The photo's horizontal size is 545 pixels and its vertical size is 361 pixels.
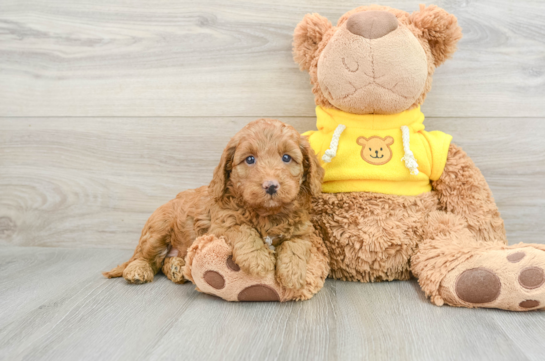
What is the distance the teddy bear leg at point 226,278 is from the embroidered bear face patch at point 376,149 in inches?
18.0

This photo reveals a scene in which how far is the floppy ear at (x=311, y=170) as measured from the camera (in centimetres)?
129

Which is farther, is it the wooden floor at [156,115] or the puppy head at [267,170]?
the wooden floor at [156,115]

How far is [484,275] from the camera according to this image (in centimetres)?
115

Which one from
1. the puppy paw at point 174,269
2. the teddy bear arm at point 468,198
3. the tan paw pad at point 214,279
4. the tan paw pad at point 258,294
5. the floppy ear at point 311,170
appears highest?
the floppy ear at point 311,170

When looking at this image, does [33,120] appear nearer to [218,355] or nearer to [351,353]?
[218,355]

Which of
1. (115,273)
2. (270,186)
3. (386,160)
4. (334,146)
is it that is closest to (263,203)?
(270,186)

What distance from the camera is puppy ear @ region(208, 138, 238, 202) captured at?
127 centimetres

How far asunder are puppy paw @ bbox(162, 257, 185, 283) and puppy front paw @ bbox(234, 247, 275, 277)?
0.35m

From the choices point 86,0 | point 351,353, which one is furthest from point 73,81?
point 351,353

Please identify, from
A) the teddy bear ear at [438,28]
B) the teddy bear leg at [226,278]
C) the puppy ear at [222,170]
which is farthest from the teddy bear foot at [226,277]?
the teddy bear ear at [438,28]

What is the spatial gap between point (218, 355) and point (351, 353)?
0.99 feet

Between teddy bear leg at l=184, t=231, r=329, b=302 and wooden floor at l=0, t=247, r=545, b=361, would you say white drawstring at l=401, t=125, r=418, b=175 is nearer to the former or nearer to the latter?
wooden floor at l=0, t=247, r=545, b=361

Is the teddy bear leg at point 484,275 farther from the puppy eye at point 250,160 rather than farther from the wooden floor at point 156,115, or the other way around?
the puppy eye at point 250,160

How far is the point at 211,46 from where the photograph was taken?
175 cm
